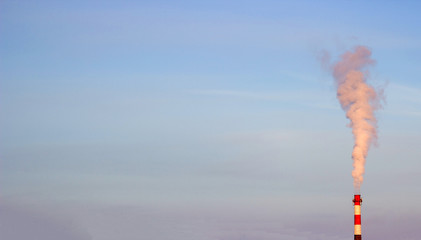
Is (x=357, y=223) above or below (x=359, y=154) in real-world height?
below

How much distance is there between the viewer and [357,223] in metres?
67.6

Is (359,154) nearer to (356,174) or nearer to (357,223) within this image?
(356,174)

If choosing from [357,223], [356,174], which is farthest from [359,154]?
[357,223]

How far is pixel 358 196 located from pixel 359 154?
378 cm

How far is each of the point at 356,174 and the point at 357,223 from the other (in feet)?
15.0

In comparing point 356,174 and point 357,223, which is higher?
point 356,174

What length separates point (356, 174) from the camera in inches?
2734

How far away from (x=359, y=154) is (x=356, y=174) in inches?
75.2

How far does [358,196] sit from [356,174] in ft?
7.19

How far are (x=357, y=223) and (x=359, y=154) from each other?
6.19 m

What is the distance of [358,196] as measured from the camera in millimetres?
68312
